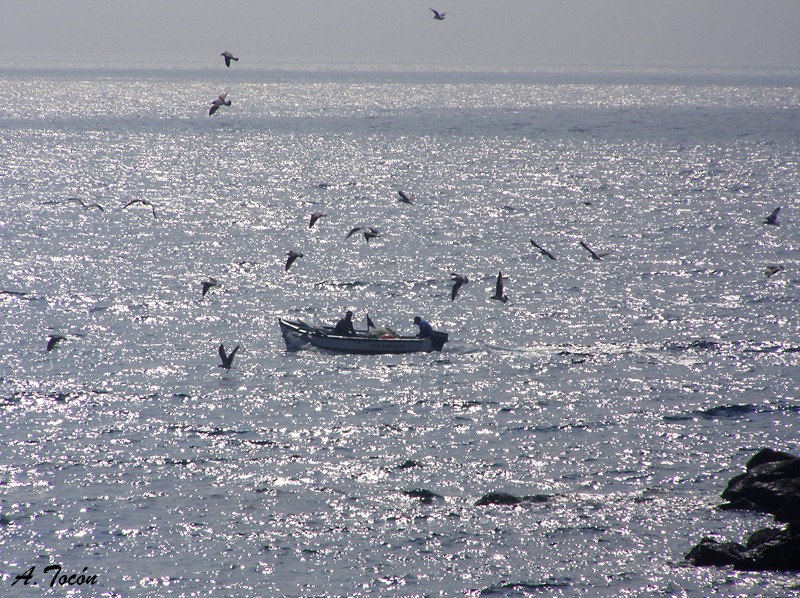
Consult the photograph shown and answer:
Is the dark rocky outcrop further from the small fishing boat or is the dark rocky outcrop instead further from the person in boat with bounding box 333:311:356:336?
the person in boat with bounding box 333:311:356:336

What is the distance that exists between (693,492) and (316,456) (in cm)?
1298

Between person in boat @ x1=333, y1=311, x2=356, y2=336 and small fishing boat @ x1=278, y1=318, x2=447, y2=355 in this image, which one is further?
person in boat @ x1=333, y1=311, x2=356, y2=336

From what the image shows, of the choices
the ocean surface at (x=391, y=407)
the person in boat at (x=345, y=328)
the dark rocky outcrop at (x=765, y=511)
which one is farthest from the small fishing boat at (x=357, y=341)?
the dark rocky outcrop at (x=765, y=511)

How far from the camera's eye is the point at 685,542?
95.7ft

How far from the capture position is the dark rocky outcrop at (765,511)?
27.5m


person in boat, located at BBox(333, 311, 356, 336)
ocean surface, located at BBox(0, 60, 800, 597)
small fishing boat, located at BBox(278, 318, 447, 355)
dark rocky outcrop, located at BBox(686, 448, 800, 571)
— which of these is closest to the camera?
dark rocky outcrop, located at BBox(686, 448, 800, 571)

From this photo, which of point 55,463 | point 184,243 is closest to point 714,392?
point 55,463

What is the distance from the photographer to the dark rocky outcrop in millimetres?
27500

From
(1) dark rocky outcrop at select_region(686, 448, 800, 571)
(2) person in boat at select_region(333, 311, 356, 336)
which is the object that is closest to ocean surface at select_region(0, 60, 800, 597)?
(1) dark rocky outcrop at select_region(686, 448, 800, 571)

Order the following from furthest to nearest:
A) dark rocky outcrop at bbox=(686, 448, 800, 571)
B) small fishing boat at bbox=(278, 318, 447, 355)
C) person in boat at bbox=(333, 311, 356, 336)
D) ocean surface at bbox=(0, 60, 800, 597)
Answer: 1. person in boat at bbox=(333, 311, 356, 336)
2. small fishing boat at bbox=(278, 318, 447, 355)
3. ocean surface at bbox=(0, 60, 800, 597)
4. dark rocky outcrop at bbox=(686, 448, 800, 571)

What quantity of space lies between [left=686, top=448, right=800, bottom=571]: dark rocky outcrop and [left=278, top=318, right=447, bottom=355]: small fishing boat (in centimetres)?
2008

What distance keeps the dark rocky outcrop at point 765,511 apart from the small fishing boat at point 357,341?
2008 cm

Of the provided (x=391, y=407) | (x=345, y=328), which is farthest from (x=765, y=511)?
(x=345, y=328)

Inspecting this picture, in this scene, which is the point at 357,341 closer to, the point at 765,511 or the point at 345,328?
the point at 345,328
